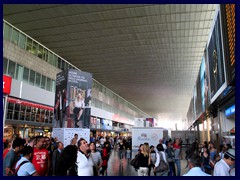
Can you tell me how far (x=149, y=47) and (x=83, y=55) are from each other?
682 cm

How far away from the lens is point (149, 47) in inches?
772

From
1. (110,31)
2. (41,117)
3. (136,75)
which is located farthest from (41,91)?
(136,75)

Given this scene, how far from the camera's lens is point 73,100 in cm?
927

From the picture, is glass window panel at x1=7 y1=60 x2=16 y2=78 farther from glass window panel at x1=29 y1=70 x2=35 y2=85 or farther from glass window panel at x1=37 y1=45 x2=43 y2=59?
glass window panel at x1=37 y1=45 x2=43 y2=59

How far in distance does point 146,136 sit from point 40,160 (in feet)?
33.7

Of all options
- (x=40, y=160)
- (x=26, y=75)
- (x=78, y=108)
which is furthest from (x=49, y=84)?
(x=40, y=160)

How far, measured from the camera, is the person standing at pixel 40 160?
4766 millimetres

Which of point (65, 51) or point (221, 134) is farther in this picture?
point (65, 51)

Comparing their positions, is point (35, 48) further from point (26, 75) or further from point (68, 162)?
point (68, 162)

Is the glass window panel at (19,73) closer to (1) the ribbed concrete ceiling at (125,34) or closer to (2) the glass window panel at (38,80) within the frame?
(2) the glass window panel at (38,80)

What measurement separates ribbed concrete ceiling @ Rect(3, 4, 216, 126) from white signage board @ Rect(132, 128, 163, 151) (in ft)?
23.3

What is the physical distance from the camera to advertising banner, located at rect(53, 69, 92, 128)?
921cm

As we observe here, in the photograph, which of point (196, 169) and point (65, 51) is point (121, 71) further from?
point (196, 169)

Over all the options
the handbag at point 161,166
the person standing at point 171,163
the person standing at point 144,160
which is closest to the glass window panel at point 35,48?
the person standing at point 171,163
